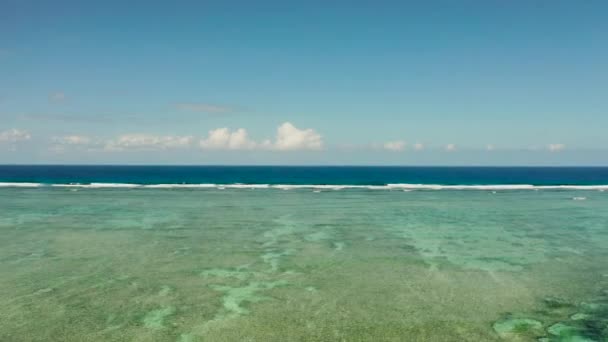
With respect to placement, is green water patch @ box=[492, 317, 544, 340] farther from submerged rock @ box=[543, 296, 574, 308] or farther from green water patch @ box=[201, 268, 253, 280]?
green water patch @ box=[201, 268, 253, 280]

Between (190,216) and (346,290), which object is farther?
(190,216)

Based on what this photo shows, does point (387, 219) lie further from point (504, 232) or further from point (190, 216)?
point (190, 216)

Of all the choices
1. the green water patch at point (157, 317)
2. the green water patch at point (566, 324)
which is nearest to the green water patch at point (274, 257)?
the green water patch at point (157, 317)

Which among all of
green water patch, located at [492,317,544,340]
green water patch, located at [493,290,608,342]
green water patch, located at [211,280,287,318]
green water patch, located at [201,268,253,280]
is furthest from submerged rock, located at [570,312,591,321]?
green water patch, located at [201,268,253,280]

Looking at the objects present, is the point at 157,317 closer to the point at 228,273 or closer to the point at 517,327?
the point at 228,273

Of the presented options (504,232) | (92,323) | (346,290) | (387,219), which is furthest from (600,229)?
(92,323)

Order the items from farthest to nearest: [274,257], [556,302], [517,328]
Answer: [274,257] → [556,302] → [517,328]

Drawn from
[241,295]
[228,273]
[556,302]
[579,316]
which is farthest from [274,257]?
[579,316]
